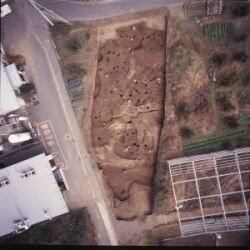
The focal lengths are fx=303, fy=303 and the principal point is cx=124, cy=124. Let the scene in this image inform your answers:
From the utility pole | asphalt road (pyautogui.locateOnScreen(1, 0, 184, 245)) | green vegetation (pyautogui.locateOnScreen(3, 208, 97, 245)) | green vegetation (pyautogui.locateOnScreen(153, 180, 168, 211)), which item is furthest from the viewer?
asphalt road (pyautogui.locateOnScreen(1, 0, 184, 245))

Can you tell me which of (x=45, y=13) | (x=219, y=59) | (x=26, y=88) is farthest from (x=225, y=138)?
(x=45, y=13)

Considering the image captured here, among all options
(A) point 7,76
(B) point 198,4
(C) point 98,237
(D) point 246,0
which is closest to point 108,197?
(C) point 98,237

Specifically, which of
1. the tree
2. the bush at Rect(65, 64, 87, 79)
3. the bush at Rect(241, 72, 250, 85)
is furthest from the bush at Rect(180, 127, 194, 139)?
the tree

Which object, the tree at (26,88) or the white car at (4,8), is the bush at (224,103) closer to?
the tree at (26,88)

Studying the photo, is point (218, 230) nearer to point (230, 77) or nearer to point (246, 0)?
point (230, 77)

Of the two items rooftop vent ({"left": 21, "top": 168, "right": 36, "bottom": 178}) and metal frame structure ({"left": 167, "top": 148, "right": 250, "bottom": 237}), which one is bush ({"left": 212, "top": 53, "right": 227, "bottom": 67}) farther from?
rooftop vent ({"left": 21, "top": 168, "right": 36, "bottom": 178})

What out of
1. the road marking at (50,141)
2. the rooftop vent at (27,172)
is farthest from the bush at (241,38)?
the rooftop vent at (27,172)
